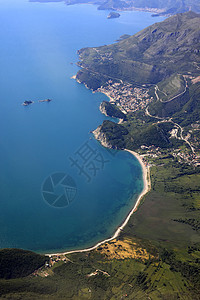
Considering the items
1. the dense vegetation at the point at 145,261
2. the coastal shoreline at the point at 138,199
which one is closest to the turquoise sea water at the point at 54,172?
the coastal shoreline at the point at 138,199

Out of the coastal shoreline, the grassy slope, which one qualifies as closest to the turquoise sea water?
the coastal shoreline

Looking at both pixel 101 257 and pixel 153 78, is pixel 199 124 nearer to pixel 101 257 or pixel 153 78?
pixel 153 78

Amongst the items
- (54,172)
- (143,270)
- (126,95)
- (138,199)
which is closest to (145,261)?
(143,270)

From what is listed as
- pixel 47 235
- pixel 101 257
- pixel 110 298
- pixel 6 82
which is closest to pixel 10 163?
pixel 47 235

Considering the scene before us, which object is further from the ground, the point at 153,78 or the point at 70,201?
the point at 153,78

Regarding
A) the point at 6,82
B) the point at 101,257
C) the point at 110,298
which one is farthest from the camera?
the point at 6,82

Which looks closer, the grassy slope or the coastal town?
the grassy slope

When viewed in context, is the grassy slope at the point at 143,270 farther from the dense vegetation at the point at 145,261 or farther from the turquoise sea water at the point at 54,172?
the turquoise sea water at the point at 54,172

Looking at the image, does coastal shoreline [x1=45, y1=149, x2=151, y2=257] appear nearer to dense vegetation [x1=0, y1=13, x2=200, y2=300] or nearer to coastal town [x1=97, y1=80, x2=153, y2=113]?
dense vegetation [x1=0, y1=13, x2=200, y2=300]
